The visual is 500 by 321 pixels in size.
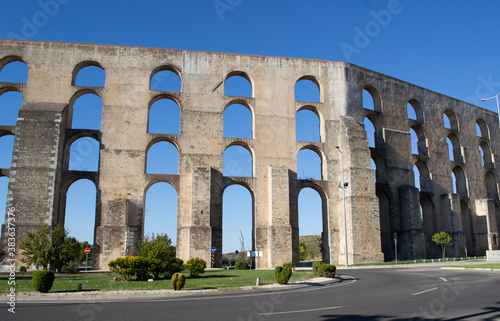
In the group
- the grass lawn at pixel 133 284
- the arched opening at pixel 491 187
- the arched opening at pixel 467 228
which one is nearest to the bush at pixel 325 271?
the grass lawn at pixel 133 284

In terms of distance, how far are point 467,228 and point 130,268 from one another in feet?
123

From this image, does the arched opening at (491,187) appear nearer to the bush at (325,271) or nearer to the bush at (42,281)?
the bush at (325,271)

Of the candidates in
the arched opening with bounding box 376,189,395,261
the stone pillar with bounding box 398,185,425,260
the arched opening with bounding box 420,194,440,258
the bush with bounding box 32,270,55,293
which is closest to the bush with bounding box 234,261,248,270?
the arched opening with bounding box 376,189,395,261

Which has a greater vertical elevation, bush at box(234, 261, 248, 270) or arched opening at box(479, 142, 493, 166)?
arched opening at box(479, 142, 493, 166)

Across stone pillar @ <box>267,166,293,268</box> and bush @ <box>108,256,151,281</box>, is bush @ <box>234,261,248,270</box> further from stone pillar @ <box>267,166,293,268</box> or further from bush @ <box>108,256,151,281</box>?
bush @ <box>108,256,151,281</box>

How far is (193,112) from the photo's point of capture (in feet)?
107

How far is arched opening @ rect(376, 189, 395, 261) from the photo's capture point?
3672cm

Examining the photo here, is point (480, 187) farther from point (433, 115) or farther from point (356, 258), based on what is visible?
point (356, 258)

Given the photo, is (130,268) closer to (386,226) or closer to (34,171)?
(34,171)

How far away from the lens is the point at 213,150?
32.3 metres

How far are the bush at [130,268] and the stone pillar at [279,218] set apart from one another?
47.6 ft

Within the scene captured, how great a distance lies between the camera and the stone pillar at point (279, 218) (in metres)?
30.4

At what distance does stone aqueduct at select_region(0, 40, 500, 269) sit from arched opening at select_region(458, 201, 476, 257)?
3481mm

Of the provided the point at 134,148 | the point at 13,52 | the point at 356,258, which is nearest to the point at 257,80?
the point at 134,148
